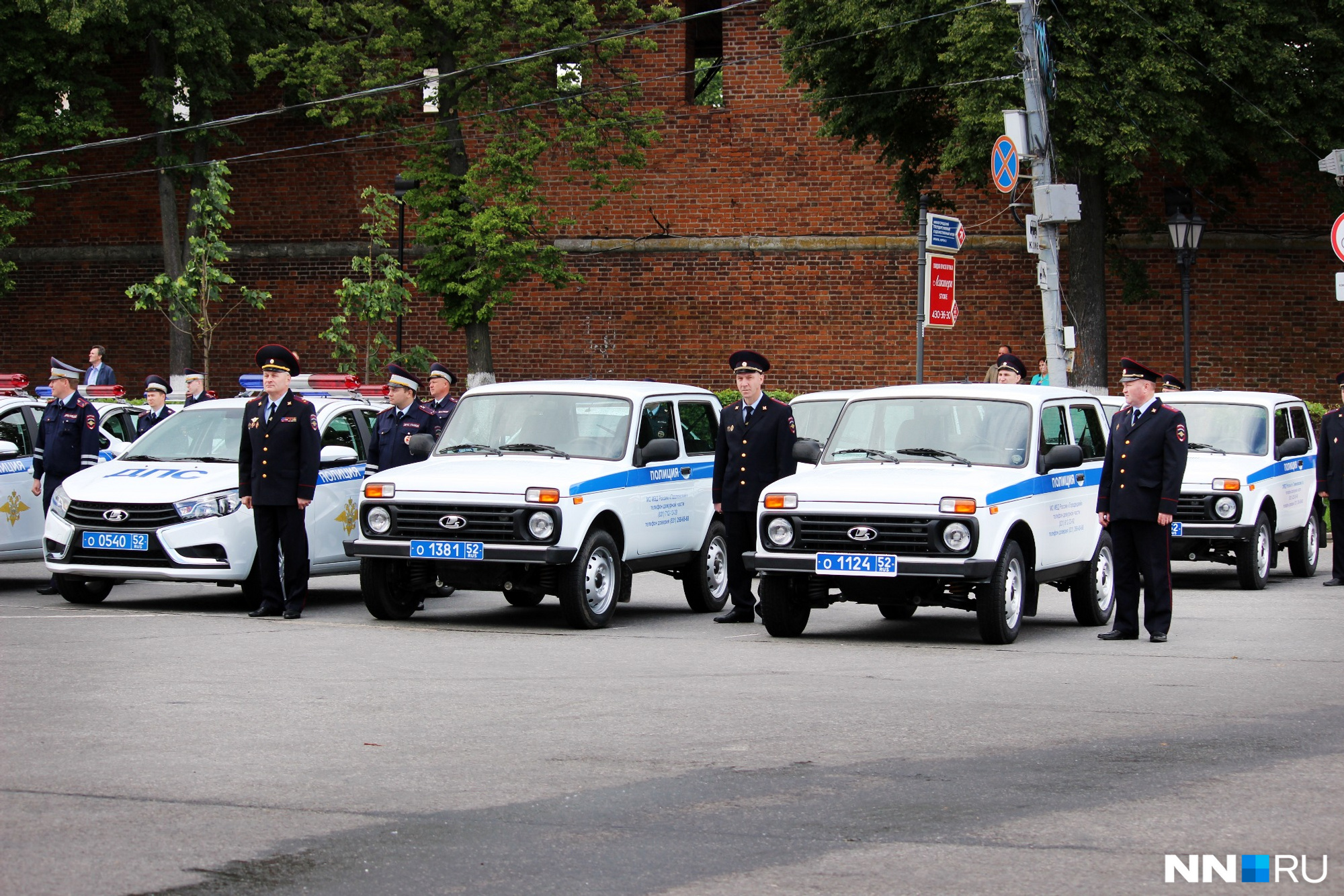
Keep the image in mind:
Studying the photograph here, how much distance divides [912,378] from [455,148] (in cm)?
1002

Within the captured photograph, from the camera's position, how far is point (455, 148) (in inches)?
1305

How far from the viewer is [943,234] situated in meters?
21.5

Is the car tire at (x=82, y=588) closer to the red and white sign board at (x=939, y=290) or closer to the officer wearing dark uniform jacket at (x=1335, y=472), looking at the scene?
the red and white sign board at (x=939, y=290)

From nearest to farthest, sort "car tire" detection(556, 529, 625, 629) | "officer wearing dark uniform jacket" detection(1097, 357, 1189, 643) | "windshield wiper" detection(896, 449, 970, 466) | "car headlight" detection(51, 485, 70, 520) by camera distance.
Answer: "officer wearing dark uniform jacket" detection(1097, 357, 1189, 643) < "windshield wiper" detection(896, 449, 970, 466) < "car tire" detection(556, 529, 625, 629) < "car headlight" detection(51, 485, 70, 520)

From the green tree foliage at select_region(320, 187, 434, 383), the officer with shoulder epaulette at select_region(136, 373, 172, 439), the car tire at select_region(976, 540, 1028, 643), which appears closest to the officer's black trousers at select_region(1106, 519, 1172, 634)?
the car tire at select_region(976, 540, 1028, 643)

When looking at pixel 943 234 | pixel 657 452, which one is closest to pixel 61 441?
pixel 657 452

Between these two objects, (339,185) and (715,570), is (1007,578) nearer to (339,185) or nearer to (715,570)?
(715,570)

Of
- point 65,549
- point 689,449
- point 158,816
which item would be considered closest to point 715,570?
point 689,449

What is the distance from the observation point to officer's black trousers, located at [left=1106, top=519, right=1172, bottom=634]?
12430mm

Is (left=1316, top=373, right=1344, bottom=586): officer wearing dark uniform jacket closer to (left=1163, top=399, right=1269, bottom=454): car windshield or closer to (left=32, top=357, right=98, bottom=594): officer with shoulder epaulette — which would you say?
(left=1163, top=399, right=1269, bottom=454): car windshield

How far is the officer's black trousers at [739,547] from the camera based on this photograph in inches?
547

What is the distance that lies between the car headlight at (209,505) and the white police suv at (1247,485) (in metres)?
8.95

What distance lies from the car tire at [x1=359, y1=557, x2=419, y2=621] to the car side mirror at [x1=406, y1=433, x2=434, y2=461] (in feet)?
3.11

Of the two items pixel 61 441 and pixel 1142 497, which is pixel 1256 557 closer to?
pixel 1142 497
